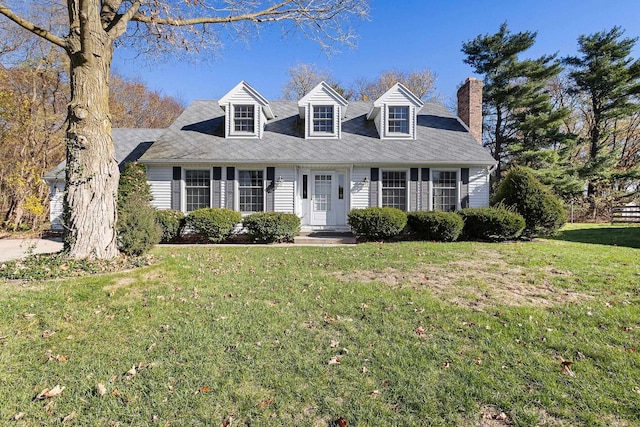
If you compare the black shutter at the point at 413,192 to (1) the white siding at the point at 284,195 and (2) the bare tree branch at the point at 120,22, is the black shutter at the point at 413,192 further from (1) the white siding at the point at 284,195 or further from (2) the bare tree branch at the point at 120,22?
(2) the bare tree branch at the point at 120,22

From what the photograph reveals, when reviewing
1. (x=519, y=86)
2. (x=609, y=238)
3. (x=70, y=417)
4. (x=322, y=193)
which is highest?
(x=519, y=86)

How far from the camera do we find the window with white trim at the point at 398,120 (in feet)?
42.6

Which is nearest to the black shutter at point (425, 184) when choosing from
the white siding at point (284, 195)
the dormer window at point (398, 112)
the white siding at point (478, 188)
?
the white siding at point (478, 188)

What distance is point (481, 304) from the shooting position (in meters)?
4.35

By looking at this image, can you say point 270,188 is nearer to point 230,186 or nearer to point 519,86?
point 230,186

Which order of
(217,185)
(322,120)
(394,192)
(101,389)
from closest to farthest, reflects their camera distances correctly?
(101,389), (217,185), (394,192), (322,120)

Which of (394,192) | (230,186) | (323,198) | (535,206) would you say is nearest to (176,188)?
(230,186)

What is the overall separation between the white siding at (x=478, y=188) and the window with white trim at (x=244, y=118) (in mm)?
9205

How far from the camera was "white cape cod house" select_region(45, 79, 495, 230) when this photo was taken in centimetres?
1178

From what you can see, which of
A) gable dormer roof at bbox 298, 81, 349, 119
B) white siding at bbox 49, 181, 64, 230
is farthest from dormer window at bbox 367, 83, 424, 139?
white siding at bbox 49, 181, 64, 230

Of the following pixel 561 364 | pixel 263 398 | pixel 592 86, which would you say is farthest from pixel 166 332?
pixel 592 86

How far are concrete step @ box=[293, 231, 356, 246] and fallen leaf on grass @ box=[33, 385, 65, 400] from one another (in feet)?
25.2

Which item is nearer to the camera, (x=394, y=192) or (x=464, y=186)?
(x=464, y=186)

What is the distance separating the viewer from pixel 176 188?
11.8 meters
